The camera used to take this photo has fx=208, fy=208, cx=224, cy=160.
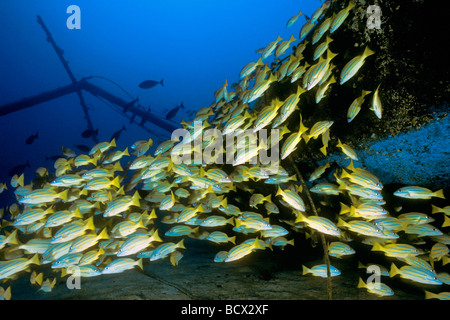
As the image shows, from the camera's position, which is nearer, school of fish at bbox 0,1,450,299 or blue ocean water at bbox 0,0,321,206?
school of fish at bbox 0,1,450,299

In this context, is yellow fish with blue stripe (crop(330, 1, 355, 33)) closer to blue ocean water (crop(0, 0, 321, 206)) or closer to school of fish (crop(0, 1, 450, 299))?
school of fish (crop(0, 1, 450, 299))

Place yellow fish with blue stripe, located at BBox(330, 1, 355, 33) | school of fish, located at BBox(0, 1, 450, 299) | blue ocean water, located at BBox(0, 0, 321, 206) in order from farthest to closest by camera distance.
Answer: blue ocean water, located at BBox(0, 0, 321, 206) < yellow fish with blue stripe, located at BBox(330, 1, 355, 33) < school of fish, located at BBox(0, 1, 450, 299)

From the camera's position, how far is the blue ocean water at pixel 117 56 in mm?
48688

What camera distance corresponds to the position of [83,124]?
6638cm

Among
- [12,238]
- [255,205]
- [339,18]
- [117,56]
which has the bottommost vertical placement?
[12,238]

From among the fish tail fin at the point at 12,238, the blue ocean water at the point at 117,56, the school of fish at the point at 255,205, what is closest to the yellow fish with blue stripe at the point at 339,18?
the school of fish at the point at 255,205

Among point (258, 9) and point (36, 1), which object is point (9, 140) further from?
point (258, 9)

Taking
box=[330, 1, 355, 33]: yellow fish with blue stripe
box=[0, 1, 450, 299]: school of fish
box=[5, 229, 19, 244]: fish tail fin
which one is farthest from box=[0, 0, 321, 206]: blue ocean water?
box=[330, 1, 355, 33]: yellow fish with blue stripe

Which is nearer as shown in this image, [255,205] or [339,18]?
[339,18]

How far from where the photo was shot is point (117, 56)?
7556cm

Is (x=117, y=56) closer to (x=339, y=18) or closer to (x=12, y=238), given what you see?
(x=12, y=238)

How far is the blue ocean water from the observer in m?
48.7

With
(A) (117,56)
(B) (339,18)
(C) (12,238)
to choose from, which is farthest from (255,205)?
(A) (117,56)
